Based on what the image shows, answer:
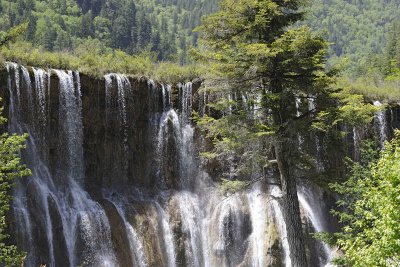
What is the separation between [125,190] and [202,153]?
368 inches

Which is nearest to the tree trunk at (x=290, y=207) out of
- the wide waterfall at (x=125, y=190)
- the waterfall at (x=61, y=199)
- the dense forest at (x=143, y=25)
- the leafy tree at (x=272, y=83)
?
the leafy tree at (x=272, y=83)

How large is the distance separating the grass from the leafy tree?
31.1 feet

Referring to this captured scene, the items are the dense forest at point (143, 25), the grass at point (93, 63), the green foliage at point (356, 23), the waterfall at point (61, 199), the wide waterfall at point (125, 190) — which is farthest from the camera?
the green foliage at point (356, 23)

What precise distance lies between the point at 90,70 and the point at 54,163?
4.56 meters

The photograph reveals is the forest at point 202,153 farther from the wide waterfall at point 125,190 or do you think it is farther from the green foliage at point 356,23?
the green foliage at point 356,23

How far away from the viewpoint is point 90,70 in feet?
66.4

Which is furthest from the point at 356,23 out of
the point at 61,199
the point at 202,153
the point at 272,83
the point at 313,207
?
the point at 202,153

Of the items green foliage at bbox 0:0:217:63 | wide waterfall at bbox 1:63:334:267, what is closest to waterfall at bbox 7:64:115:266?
wide waterfall at bbox 1:63:334:267

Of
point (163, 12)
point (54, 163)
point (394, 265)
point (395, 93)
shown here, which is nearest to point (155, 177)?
point (54, 163)

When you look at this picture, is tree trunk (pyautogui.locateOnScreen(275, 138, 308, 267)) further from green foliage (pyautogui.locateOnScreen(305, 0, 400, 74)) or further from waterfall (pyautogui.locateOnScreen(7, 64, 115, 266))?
green foliage (pyautogui.locateOnScreen(305, 0, 400, 74))

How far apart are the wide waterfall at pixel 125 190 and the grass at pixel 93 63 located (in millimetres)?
574

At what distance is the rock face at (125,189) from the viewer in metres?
17.3

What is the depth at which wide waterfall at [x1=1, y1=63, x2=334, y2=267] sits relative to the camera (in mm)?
17281

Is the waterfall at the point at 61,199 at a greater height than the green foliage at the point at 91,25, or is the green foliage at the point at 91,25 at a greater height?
the green foliage at the point at 91,25
